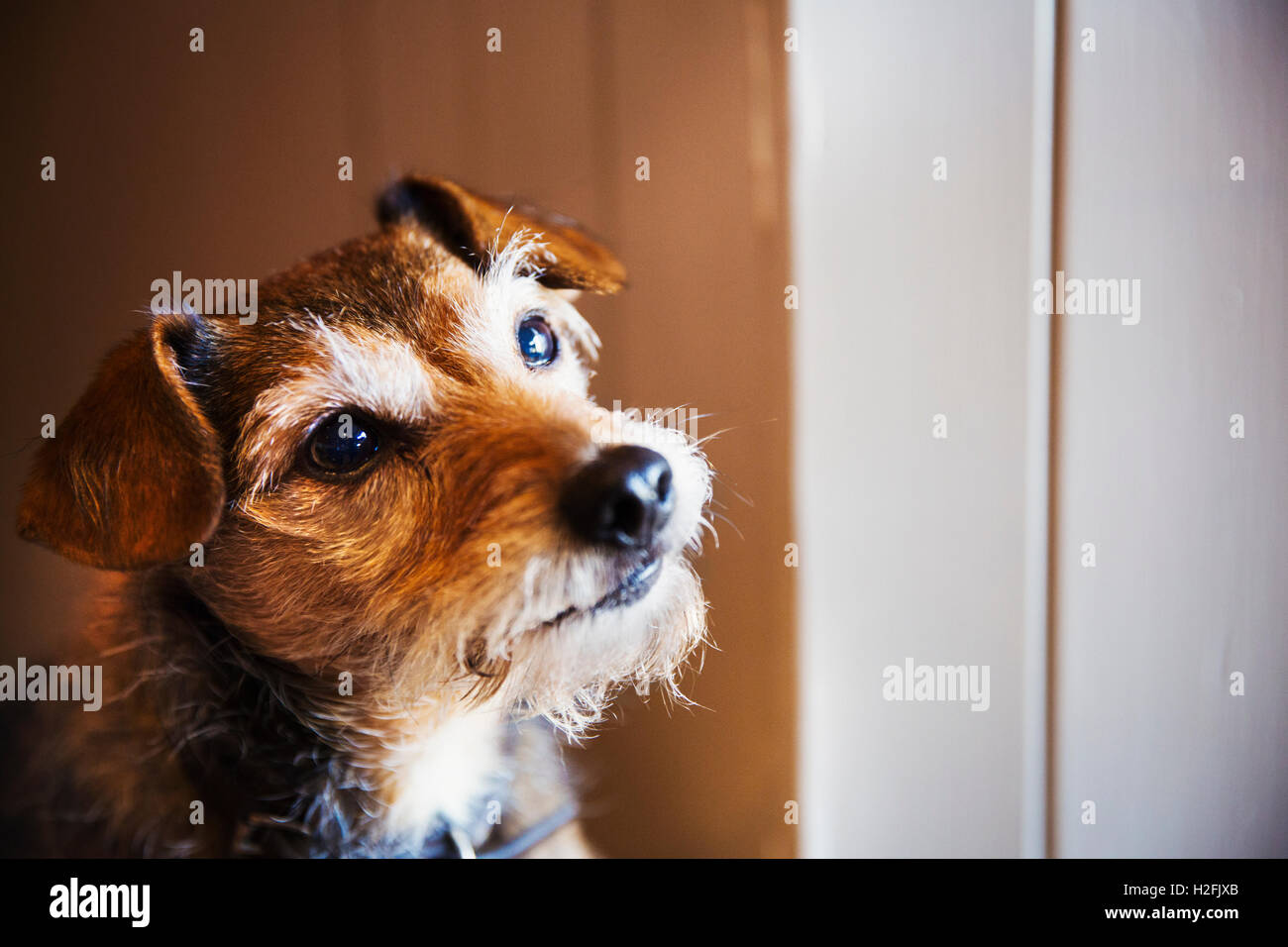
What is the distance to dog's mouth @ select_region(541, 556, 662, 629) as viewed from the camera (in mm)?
1042

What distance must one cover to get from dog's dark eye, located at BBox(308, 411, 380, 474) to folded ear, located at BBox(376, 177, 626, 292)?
0.35m

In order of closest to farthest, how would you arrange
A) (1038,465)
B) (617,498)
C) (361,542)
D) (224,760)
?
(617,498) → (361,542) → (224,760) → (1038,465)

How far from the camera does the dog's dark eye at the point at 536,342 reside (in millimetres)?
1285

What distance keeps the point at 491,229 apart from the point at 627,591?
67 cm

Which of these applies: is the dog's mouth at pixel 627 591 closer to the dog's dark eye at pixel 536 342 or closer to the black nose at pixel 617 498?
the black nose at pixel 617 498

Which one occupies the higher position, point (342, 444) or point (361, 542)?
point (342, 444)

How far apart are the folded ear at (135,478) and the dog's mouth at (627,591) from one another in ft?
1.68

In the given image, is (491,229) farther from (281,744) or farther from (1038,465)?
(1038,465)

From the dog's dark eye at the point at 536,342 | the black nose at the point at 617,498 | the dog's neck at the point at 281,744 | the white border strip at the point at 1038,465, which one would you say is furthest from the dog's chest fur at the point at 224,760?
the white border strip at the point at 1038,465

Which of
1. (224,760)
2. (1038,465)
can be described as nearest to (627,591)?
(224,760)

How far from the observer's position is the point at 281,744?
1.20 meters

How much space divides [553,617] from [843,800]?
781 millimetres
